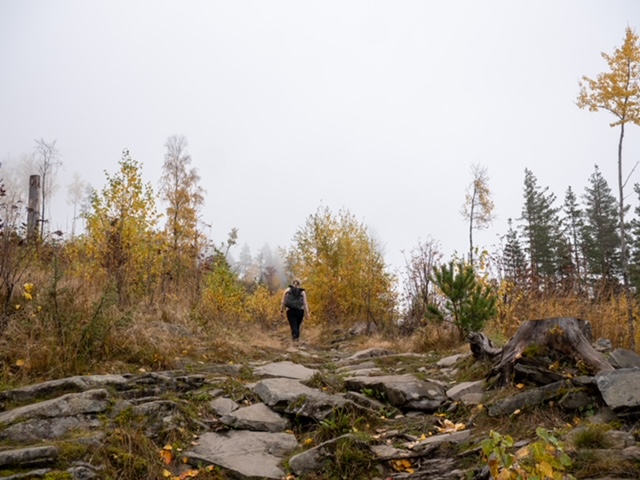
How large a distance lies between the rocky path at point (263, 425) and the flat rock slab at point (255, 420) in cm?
1

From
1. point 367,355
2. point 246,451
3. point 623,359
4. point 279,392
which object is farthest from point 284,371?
point 623,359

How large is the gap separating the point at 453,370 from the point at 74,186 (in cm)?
6036

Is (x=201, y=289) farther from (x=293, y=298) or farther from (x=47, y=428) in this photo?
(x=47, y=428)

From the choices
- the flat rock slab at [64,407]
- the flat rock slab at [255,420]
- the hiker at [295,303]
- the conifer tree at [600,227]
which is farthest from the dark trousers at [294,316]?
the conifer tree at [600,227]

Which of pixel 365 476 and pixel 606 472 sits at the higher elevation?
pixel 606 472

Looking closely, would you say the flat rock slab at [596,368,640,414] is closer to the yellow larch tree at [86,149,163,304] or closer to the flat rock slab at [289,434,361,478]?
the flat rock slab at [289,434,361,478]

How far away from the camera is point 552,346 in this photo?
4.61 metres

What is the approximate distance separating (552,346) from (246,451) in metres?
3.12

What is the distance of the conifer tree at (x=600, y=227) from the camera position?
107ft

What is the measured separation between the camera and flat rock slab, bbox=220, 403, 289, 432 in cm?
433

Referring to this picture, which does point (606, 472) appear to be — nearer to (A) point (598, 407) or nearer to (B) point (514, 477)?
(B) point (514, 477)

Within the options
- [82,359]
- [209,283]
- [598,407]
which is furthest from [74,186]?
[598,407]

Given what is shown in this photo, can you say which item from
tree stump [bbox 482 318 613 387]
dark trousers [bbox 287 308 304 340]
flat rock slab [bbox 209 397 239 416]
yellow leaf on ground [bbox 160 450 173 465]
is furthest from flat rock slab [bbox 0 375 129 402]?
dark trousers [bbox 287 308 304 340]

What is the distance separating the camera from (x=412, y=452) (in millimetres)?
3674
